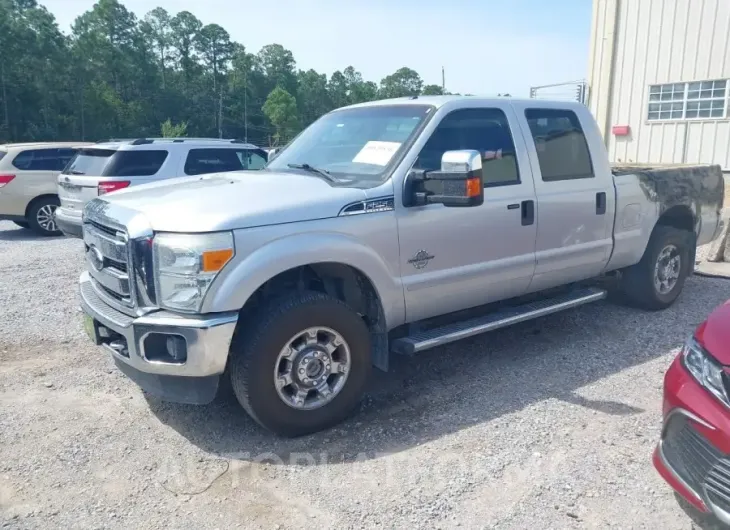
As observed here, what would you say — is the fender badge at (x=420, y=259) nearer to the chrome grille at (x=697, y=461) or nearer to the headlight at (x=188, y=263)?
the headlight at (x=188, y=263)

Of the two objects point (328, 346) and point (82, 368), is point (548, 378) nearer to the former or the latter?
point (328, 346)

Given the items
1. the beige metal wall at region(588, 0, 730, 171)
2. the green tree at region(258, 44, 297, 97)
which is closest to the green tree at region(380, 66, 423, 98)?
the green tree at region(258, 44, 297, 97)

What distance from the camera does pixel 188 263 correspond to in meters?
3.15

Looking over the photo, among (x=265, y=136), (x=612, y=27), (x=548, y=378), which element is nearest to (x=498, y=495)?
(x=548, y=378)

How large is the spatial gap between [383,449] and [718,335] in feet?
5.94

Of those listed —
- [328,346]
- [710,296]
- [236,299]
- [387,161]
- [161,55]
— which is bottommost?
[710,296]

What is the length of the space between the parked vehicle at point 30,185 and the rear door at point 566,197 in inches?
378

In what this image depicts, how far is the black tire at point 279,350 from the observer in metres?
3.33

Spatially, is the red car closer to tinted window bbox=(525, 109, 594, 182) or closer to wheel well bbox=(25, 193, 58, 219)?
tinted window bbox=(525, 109, 594, 182)

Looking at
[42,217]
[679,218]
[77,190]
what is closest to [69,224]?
[77,190]

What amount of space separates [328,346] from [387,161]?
1281 mm

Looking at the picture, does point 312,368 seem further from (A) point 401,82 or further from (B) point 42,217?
(A) point 401,82

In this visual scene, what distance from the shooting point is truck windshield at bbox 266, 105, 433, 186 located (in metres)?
4.04

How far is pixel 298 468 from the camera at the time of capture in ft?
10.8
